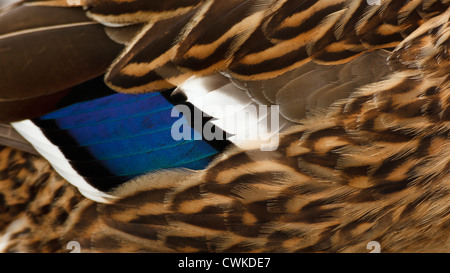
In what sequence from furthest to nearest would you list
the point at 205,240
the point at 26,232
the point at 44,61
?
1. the point at 26,232
2. the point at 205,240
3. the point at 44,61

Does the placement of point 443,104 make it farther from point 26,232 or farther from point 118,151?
point 26,232

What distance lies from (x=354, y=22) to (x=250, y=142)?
1.40 ft

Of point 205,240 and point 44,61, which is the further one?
point 205,240

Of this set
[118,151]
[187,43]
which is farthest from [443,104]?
[118,151]

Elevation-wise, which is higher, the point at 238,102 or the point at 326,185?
the point at 238,102

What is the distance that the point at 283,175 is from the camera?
1498 millimetres

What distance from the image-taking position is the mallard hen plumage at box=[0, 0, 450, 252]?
1432mm

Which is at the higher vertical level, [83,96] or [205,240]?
[83,96]

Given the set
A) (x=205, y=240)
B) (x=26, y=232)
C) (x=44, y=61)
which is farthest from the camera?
(x=26, y=232)

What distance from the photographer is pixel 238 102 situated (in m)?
1.47

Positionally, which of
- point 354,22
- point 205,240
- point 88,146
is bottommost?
point 205,240

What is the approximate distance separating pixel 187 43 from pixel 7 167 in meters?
0.73

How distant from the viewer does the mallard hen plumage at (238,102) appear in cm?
143

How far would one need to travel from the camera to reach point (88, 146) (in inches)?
59.6
